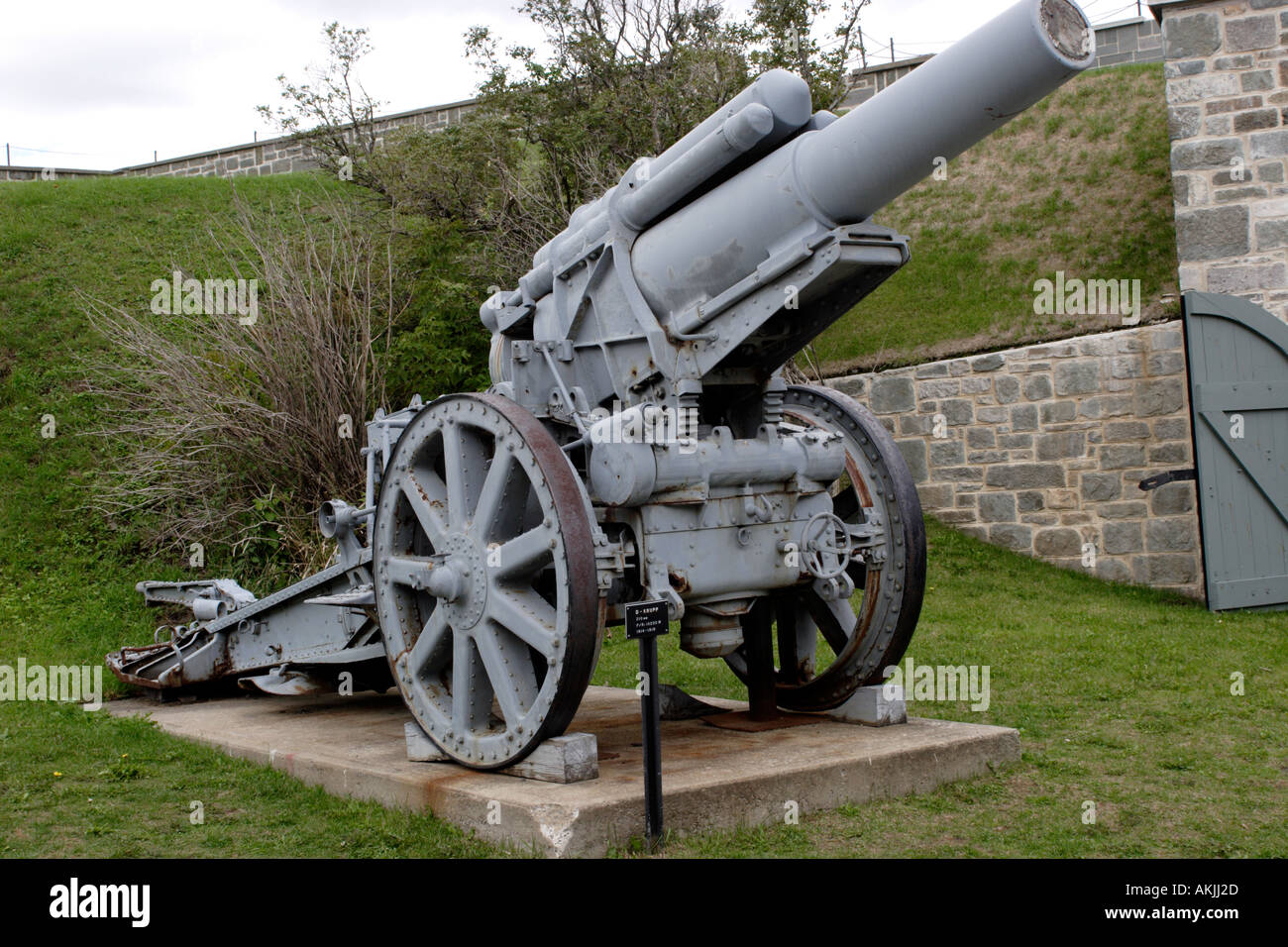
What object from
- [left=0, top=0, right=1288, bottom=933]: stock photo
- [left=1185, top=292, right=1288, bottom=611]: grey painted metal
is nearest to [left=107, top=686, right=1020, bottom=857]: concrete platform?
[left=0, top=0, right=1288, bottom=933]: stock photo

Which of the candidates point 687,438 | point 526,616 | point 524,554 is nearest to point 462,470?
point 524,554

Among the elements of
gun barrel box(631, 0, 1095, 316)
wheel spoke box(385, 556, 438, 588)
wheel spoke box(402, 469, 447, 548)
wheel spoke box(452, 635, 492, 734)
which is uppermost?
gun barrel box(631, 0, 1095, 316)

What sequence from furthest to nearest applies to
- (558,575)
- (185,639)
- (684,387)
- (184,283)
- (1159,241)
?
(184,283) → (1159,241) → (185,639) → (684,387) → (558,575)

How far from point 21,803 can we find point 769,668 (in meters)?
3.57

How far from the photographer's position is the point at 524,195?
14.6 meters

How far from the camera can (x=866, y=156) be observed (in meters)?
5.15

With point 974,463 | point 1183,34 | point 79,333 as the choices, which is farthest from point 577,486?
point 79,333

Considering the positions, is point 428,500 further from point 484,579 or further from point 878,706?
point 878,706

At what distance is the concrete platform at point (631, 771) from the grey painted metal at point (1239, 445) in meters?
5.49

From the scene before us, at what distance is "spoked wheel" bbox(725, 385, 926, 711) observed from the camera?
6395 mm

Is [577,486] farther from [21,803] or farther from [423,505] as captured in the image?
[21,803]

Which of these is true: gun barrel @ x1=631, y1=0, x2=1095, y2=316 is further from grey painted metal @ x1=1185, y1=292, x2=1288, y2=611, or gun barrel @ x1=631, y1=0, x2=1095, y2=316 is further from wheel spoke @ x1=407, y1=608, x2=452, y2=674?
grey painted metal @ x1=1185, y1=292, x2=1288, y2=611

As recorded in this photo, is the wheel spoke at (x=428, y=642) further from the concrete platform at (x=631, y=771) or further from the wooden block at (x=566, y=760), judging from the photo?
the wooden block at (x=566, y=760)

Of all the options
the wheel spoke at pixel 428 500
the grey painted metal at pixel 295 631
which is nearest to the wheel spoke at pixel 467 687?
the wheel spoke at pixel 428 500
